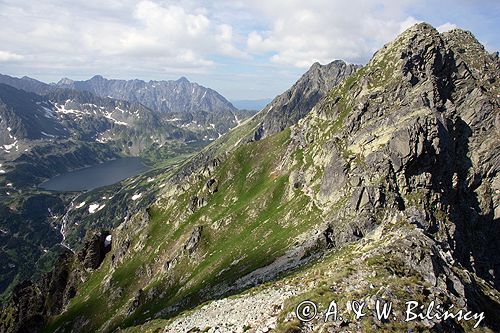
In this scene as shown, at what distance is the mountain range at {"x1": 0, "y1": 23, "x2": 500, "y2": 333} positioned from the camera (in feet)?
116

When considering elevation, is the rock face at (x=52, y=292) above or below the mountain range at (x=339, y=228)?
below

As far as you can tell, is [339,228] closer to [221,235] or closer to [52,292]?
[221,235]

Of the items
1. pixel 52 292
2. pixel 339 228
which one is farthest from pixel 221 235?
pixel 52 292

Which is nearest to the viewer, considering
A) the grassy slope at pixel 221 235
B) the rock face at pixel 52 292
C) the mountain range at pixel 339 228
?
the mountain range at pixel 339 228

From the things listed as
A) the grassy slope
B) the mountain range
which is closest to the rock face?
the mountain range

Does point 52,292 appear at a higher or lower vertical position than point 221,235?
lower

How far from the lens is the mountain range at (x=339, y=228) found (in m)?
35.3

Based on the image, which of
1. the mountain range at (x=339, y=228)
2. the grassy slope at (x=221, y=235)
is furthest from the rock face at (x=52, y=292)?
the grassy slope at (x=221, y=235)

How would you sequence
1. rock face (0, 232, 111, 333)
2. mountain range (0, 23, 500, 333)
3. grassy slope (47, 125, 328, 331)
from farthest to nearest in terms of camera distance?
rock face (0, 232, 111, 333)
grassy slope (47, 125, 328, 331)
mountain range (0, 23, 500, 333)

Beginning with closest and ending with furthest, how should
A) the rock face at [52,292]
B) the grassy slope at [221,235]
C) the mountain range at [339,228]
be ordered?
1. the mountain range at [339,228]
2. the grassy slope at [221,235]
3. the rock face at [52,292]

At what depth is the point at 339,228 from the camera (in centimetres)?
7969

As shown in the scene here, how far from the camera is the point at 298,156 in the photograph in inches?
4980

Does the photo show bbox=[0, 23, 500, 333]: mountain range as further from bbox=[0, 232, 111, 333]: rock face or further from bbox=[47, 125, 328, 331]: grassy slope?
bbox=[0, 232, 111, 333]: rock face

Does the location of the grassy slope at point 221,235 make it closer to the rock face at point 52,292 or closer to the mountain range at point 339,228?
the mountain range at point 339,228
